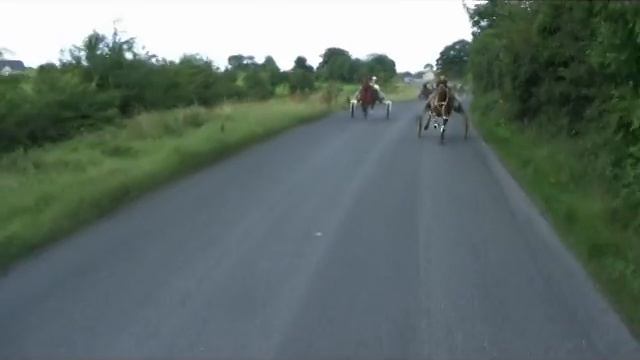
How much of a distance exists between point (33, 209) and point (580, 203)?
7112mm

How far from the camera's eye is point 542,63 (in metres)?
24.7

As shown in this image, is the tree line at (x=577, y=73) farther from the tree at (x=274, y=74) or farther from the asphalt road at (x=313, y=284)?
the tree at (x=274, y=74)

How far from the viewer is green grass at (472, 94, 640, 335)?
9.25 m

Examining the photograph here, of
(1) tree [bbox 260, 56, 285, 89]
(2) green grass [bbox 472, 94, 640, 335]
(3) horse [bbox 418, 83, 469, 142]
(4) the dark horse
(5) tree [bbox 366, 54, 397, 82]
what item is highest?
(2) green grass [bbox 472, 94, 640, 335]

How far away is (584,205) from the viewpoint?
45.1 feet

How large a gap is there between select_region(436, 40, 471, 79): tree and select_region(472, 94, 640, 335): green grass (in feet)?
215

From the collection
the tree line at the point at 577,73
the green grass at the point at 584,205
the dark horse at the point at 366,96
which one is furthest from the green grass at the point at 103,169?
the dark horse at the point at 366,96

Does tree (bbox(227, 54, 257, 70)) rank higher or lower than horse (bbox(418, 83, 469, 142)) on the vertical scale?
lower

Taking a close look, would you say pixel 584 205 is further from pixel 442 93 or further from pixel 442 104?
pixel 442 93

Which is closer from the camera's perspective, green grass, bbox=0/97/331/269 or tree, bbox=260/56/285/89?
green grass, bbox=0/97/331/269

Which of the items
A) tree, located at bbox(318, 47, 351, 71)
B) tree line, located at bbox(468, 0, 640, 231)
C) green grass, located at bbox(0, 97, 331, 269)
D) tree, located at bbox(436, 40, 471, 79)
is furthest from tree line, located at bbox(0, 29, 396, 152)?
tree, located at bbox(318, 47, 351, 71)

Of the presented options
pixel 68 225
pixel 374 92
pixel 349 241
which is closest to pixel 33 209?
pixel 68 225

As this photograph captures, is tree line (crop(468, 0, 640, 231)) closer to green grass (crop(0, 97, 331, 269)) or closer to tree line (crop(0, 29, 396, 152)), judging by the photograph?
green grass (crop(0, 97, 331, 269))

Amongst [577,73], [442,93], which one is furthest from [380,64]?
[577,73]
